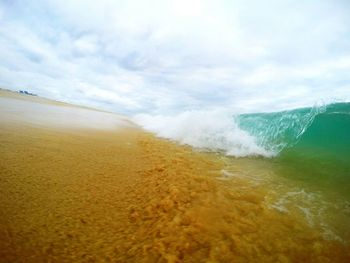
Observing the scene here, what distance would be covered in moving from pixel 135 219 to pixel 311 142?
36.4 feet

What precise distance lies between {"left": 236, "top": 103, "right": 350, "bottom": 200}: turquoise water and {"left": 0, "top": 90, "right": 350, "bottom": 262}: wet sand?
7.53 ft

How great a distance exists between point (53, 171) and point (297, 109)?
45.8 ft

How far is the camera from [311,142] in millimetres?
11633

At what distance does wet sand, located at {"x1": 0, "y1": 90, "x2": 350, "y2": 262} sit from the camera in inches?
94.4

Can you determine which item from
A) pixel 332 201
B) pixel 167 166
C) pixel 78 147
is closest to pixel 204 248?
pixel 332 201

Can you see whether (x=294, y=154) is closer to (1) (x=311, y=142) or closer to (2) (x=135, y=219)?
(1) (x=311, y=142)

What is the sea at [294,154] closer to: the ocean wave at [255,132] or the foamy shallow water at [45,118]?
the ocean wave at [255,132]

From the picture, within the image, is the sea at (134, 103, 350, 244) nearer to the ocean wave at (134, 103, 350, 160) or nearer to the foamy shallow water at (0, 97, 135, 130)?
the ocean wave at (134, 103, 350, 160)

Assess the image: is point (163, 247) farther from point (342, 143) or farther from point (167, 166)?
point (342, 143)

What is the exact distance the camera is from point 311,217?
11.8 feet

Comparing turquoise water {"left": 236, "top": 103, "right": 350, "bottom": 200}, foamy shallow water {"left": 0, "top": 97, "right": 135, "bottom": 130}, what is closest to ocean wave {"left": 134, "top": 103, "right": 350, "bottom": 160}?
turquoise water {"left": 236, "top": 103, "right": 350, "bottom": 200}

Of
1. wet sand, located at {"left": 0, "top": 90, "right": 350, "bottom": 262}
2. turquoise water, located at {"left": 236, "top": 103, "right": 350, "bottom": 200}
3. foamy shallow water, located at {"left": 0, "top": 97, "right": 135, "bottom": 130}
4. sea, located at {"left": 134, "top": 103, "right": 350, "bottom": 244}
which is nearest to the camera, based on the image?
wet sand, located at {"left": 0, "top": 90, "right": 350, "bottom": 262}

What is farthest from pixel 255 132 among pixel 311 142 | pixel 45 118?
pixel 45 118

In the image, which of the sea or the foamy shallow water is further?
the foamy shallow water
